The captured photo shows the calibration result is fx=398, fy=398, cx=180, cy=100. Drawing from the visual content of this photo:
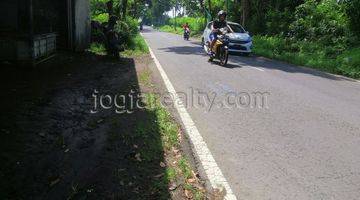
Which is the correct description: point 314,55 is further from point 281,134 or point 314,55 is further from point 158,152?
point 158,152

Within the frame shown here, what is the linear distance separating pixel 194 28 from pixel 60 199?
52.9 meters

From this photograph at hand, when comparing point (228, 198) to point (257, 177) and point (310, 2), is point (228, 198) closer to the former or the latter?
point (257, 177)

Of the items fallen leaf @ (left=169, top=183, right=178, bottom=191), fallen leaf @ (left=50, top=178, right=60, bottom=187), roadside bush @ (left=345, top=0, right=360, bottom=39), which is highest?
roadside bush @ (left=345, top=0, right=360, bottom=39)

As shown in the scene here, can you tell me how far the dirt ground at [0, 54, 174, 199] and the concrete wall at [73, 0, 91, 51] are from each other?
677 cm

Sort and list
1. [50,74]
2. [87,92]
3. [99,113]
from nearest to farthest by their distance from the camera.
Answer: [99,113] < [87,92] < [50,74]

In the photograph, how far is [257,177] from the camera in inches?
185

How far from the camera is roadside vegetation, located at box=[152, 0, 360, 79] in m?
18.1

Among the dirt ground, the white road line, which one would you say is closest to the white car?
the dirt ground

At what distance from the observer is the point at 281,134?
21.0 feet

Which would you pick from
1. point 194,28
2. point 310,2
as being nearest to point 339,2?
point 310,2
